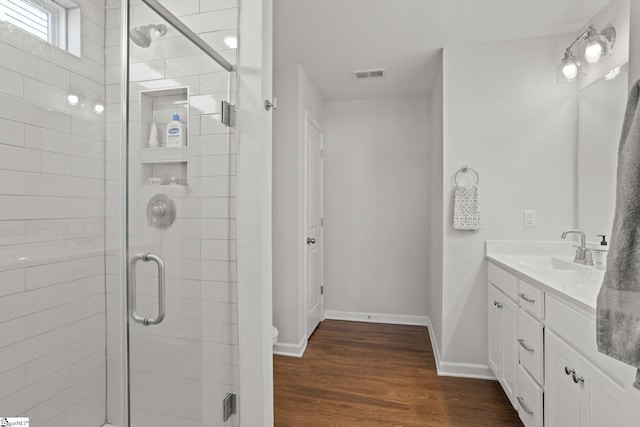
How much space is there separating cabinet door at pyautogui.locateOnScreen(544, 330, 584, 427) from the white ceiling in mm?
1992

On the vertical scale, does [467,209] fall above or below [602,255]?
above

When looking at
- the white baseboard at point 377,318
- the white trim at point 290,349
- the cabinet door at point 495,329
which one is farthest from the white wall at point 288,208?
the cabinet door at point 495,329

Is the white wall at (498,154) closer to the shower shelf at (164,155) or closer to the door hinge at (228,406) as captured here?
the door hinge at (228,406)

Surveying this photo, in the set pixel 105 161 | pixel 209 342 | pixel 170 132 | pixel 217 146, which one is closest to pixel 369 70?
pixel 217 146

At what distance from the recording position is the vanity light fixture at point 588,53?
6.41 ft

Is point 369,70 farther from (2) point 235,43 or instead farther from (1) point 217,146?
(1) point 217,146

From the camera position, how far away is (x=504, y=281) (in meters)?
2.19

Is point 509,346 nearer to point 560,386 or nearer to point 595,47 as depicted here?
point 560,386

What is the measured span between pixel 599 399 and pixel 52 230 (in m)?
2.00

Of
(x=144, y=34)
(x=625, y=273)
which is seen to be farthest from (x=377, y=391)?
(x=144, y=34)

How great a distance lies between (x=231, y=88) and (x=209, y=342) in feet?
3.94

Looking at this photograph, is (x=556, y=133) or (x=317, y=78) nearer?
(x=556, y=133)

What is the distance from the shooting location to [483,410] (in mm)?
2146

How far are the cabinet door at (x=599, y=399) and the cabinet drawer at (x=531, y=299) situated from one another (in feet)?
1.27
